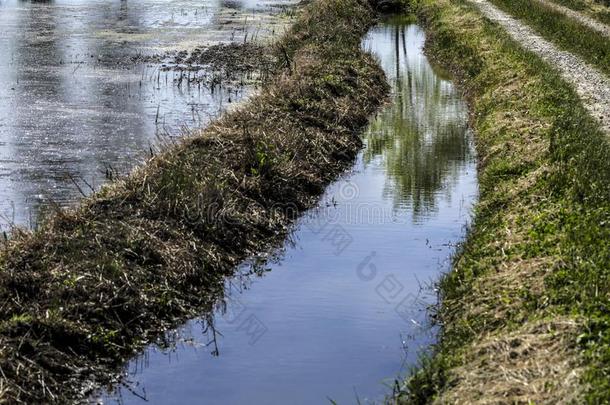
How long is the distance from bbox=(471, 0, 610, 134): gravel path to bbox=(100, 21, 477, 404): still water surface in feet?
7.14

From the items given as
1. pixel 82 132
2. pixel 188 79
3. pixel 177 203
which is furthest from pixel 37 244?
pixel 188 79

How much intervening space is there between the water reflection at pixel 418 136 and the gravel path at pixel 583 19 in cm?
445

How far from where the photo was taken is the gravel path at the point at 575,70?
16.9 metres

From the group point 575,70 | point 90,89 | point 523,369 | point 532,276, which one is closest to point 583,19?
point 575,70

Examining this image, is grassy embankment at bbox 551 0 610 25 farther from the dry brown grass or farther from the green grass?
the dry brown grass

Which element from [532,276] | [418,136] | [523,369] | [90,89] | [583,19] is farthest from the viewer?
[583,19]

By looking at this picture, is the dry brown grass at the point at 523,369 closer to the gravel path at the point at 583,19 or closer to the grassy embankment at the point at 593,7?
→ the gravel path at the point at 583,19

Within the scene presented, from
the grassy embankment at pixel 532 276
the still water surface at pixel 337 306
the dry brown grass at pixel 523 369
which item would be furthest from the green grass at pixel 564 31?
the dry brown grass at pixel 523 369

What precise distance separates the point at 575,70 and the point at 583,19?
372 inches

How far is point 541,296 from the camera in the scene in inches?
339

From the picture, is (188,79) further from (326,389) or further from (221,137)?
(326,389)

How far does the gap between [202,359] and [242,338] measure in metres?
0.62

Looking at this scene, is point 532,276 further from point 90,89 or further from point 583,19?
point 583,19

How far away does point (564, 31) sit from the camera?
26531 mm
